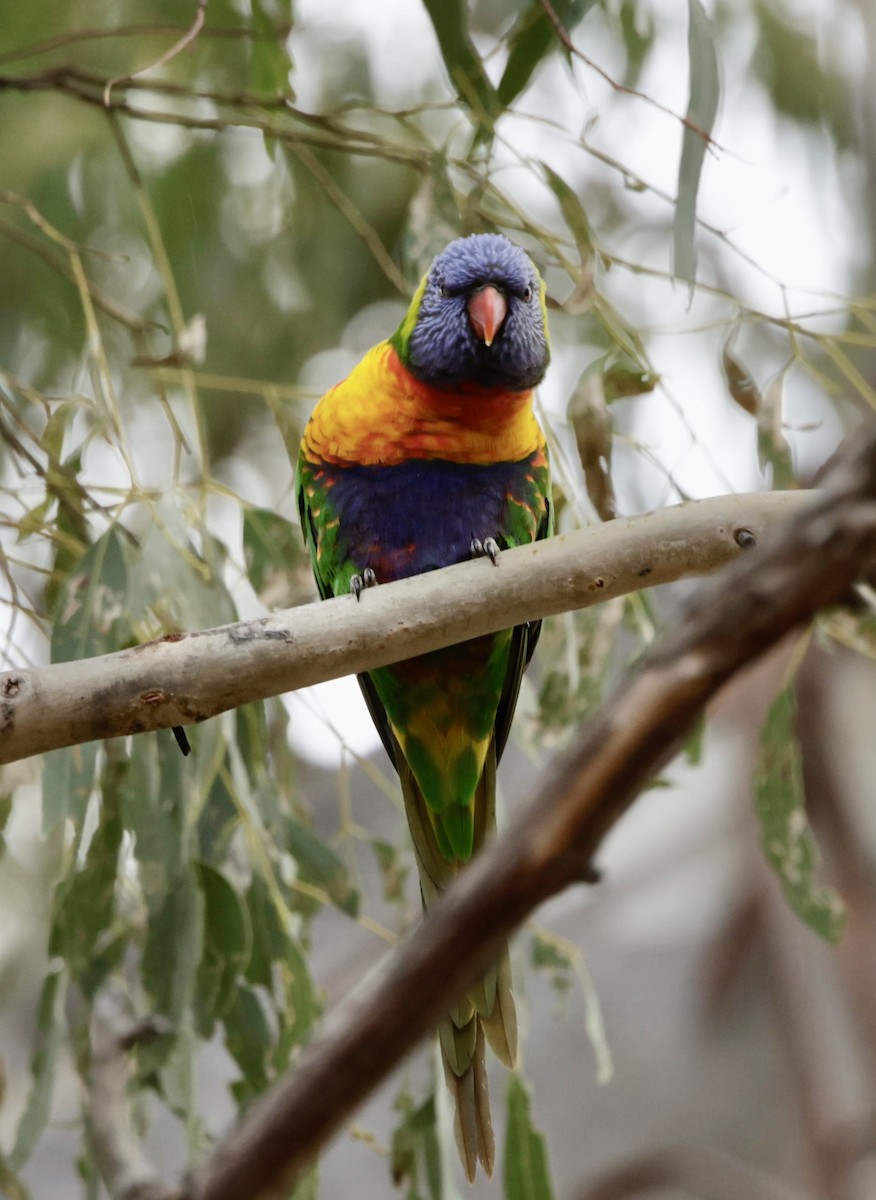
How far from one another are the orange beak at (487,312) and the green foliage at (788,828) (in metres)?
0.66

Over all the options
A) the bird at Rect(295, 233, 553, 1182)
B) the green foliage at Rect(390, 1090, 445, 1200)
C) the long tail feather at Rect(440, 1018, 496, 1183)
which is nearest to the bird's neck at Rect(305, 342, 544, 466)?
the bird at Rect(295, 233, 553, 1182)

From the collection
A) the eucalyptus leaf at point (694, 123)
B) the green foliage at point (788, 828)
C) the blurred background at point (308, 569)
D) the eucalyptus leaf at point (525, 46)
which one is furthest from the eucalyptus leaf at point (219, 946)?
the eucalyptus leaf at point (525, 46)

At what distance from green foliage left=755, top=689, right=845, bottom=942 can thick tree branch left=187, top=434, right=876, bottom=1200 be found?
1259mm

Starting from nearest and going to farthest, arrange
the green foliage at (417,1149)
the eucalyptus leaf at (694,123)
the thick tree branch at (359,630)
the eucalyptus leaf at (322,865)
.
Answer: the thick tree branch at (359,630) → the eucalyptus leaf at (694,123) → the green foliage at (417,1149) → the eucalyptus leaf at (322,865)

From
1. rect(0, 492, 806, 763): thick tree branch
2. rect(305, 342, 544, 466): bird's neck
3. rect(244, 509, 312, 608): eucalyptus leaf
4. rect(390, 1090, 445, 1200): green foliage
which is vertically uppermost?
rect(305, 342, 544, 466): bird's neck

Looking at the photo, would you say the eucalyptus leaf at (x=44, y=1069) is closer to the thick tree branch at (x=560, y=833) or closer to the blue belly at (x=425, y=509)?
the blue belly at (x=425, y=509)

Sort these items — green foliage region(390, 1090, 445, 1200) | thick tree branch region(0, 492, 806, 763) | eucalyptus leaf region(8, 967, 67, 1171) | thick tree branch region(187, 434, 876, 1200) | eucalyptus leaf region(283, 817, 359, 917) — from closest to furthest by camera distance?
thick tree branch region(187, 434, 876, 1200), thick tree branch region(0, 492, 806, 763), eucalyptus leaf region(8, 967, 67, 1171), green foliage region(390, 1090, 445, 1200), eucalyptus leaf region(283, 817, 359, 917)

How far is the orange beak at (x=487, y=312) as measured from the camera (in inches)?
69.9

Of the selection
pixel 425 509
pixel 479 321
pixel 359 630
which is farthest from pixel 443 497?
pixel 359 630

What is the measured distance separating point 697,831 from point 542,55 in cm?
306

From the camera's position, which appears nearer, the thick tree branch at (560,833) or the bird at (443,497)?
the thick tree branch at (560,833)

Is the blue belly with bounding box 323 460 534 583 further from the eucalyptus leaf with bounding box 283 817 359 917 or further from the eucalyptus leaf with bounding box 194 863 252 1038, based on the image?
the eucalyptus leaf with bounding box 194 863 252 1038

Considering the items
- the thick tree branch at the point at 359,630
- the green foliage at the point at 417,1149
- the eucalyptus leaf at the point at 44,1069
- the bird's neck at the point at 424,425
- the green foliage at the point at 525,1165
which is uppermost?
the bird's neck at the point at 424,425

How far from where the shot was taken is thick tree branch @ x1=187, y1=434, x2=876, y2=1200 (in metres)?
0.52
